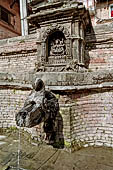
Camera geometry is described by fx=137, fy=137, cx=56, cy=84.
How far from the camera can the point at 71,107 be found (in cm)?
380

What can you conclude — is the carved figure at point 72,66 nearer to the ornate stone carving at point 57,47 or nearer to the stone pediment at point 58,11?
the ornate stone carving at point 57,47

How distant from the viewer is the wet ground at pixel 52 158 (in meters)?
3.11

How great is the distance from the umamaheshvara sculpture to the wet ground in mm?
442

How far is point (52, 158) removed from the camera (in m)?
3.43

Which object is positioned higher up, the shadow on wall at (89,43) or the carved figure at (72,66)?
the shadow on wall at (89,43)

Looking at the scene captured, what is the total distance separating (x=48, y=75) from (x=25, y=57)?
3597 mm

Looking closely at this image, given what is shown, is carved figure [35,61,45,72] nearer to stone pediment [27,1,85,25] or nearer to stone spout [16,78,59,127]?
stone pediment [27,1,85,25]

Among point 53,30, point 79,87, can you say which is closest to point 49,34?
point 53,30

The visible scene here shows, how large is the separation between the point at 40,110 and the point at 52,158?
4.22ft

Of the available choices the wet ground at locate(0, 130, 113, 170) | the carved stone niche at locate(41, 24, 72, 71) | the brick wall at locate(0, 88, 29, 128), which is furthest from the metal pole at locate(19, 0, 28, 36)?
the wet ground at locate(0, 130, 113, 170)

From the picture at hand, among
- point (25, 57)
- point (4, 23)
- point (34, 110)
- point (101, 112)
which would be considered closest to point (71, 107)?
point (101, 112)

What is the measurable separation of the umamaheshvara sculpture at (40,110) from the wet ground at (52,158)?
17.4 inches

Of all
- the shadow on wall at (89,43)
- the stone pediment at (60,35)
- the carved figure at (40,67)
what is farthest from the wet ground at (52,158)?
the shadow on wall at (89,43)

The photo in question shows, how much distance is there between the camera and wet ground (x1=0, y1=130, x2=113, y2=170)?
3115mm
